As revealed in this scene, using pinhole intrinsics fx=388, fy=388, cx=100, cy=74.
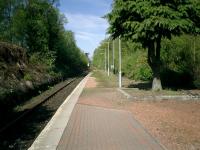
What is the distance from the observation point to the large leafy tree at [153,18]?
23673 mm

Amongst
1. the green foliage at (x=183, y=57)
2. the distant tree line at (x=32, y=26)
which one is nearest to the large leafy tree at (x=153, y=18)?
the green foliage at (x=183, y=57)

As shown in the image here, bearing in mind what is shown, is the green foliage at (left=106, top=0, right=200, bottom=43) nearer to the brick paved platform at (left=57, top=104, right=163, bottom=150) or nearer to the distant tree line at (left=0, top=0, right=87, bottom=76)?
the brick paved platform at (left=57, top=104, right=163, bottom=150)

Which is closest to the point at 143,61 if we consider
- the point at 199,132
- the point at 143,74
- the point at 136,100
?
the point at 143,74

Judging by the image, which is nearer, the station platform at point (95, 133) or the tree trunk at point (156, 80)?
the station platform at point (95, 133)

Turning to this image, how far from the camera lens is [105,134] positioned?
492 inches

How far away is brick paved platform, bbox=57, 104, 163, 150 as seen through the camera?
10.8 m

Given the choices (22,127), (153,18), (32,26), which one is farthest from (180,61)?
(32,26)

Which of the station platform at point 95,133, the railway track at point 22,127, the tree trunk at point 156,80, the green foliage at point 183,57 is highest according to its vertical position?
the green foliage at point 183,57

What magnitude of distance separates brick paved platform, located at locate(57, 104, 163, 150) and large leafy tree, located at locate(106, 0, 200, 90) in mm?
7962

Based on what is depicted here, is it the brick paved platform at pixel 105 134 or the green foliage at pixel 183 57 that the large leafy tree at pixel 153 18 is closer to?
the green foliage at pixel 183 57

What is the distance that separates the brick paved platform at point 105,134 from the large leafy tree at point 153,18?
7962mm

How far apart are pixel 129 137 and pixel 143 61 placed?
3244cm

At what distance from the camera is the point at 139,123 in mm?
14789

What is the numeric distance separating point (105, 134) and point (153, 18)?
499 inches
